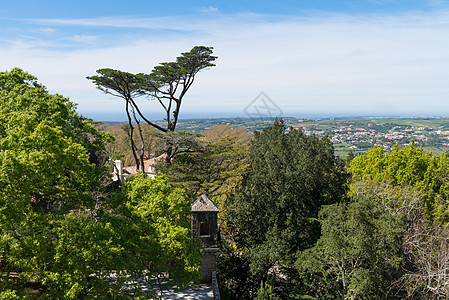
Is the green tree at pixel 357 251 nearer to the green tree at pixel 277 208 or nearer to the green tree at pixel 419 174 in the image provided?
the green tree at pixel 277 208

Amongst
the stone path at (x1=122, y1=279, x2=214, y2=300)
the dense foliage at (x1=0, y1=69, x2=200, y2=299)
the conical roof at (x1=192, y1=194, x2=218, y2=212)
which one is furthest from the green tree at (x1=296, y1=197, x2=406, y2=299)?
the dense foliage at (x1=0, y1=69, x2=200, y2=299)

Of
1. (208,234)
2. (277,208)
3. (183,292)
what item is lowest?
(183,292)

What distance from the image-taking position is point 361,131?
392 ft

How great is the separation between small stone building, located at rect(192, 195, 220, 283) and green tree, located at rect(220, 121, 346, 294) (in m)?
1.37

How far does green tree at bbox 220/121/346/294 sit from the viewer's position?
16.6m

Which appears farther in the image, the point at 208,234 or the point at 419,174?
the point at 419,174

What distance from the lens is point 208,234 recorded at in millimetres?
17062

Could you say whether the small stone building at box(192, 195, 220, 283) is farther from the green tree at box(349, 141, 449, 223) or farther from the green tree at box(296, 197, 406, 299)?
the green tree at box(349, 141, 449, 223)

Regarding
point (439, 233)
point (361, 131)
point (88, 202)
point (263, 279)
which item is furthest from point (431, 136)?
point (88, 202)

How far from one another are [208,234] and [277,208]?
12.4 feet

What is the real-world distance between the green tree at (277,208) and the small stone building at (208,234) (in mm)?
1369

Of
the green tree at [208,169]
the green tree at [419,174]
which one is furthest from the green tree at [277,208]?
the green tree at [208,169]

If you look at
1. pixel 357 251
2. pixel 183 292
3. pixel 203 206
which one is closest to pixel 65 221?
pixel 183 292

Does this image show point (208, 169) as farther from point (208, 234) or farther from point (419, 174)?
point (419, 174)
